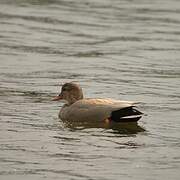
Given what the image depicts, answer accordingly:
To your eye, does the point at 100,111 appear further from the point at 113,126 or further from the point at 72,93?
the point at 72,93

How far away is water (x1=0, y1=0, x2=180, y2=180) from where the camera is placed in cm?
1248

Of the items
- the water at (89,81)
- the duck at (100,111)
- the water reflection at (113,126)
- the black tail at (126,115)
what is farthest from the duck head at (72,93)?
the black tail at (126,115)

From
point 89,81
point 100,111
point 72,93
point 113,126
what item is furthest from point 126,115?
point 89,81

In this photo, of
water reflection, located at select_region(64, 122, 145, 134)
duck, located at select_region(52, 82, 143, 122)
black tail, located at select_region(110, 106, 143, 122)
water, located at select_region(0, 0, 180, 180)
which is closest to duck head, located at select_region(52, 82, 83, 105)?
duck, located at select_region(52, 82, 143, 122)

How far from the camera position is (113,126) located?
599 inches

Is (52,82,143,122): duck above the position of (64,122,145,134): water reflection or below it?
above

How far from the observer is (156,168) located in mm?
12227

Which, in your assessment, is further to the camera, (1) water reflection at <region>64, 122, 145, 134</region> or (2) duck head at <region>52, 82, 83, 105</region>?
(2) duck head at <region>52, 82, 83, 105</region>

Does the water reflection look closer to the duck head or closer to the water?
the water

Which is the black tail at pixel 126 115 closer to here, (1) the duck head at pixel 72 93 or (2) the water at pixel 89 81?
(2) the water at pixel 89 81

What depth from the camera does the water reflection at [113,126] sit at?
49.0ft

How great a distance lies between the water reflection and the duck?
6cm

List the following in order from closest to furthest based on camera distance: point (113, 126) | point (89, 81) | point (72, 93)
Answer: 1. point (113, 126)
2. point (72, 93)
3. point (89, 81)

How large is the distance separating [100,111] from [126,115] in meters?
0.45
